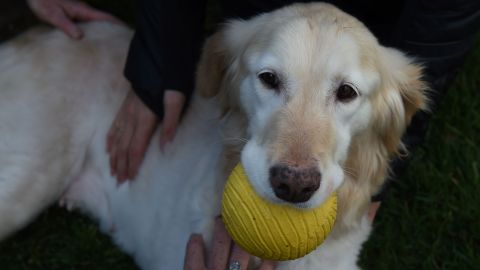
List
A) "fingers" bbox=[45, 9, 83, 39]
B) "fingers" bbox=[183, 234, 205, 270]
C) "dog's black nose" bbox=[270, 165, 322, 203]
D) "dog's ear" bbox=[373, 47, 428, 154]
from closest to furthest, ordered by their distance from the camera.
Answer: "dog's black nose" bbox=[270, 165, 322, 203]
"dog's ear" bbox=[373, 47, 428, 154]
"fingers" bbox=[183, 234, 205, 270]
"fingers" bbox=[45, 9, 83, 39]

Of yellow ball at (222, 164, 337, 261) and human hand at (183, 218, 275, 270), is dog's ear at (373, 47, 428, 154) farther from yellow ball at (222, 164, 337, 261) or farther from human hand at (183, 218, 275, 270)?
human hand at (183, 218, 275, 270)

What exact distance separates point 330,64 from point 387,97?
44 cm

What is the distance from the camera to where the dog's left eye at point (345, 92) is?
2.51m

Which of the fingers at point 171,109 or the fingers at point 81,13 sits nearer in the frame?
the fingers at point 171,109

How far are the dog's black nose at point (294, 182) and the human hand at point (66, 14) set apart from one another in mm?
1918

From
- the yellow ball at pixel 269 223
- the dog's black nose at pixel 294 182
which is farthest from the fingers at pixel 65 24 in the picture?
the dog's black nose at pixel 294 182

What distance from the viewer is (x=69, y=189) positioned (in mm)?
3891

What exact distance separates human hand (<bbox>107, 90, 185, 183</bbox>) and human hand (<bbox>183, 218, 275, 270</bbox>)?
0.68m

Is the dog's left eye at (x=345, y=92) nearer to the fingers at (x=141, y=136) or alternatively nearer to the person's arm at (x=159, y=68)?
the person's arm at (x=159, y=68)

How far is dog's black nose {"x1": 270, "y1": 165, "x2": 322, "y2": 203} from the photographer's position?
222cm

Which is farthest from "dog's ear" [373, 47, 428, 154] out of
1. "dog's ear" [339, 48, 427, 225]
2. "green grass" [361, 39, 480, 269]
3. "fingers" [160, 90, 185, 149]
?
"green grass" [361, 39, 480, 269]

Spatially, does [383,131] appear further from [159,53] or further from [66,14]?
[66,14]

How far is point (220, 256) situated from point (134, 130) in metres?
0.98

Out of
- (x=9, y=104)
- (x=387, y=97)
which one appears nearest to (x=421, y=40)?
(x=387, y=97)
